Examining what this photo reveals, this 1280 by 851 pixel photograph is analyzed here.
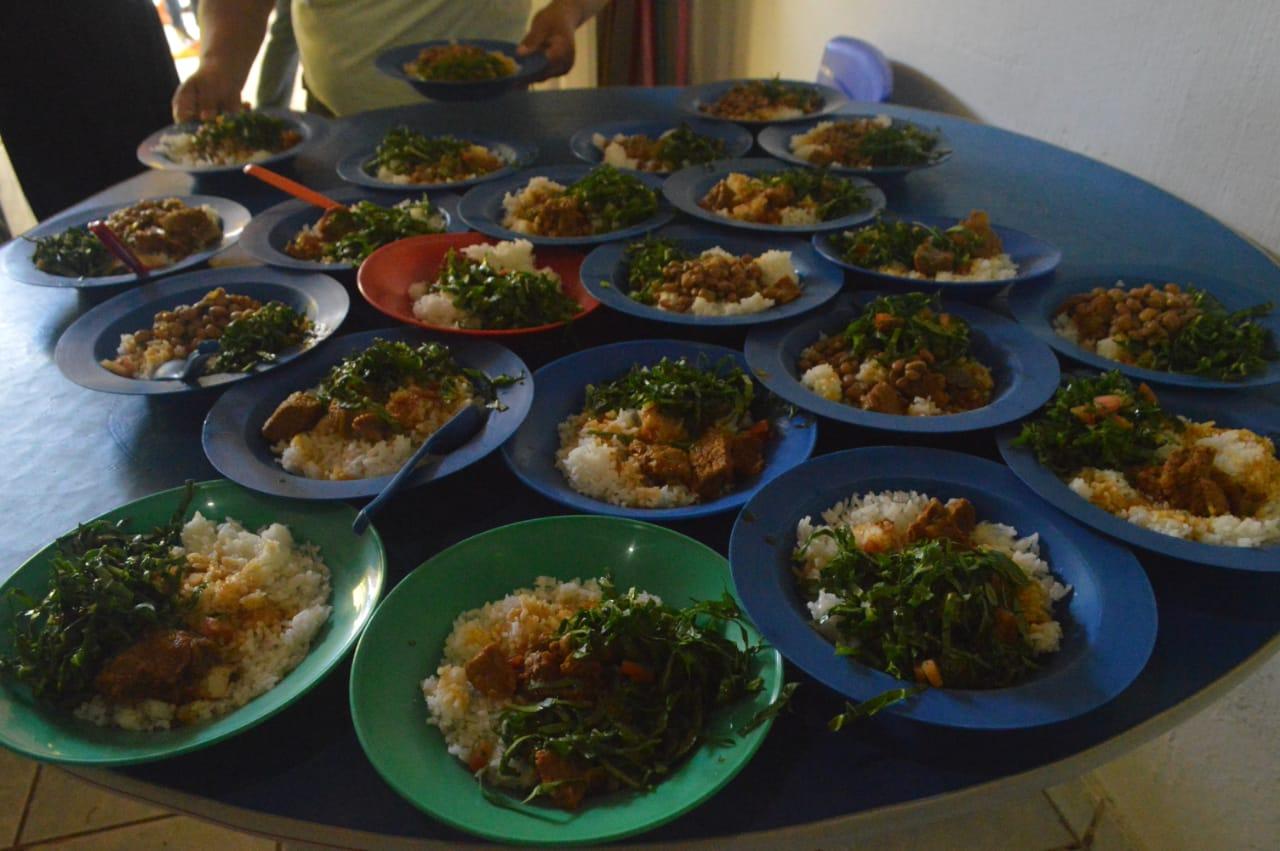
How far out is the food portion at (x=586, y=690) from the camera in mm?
1037

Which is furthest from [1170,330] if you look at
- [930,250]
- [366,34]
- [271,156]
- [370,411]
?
[366,34]

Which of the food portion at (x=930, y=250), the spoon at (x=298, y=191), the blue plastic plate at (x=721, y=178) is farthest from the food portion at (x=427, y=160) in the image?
the food portion at (x=930, y=250)

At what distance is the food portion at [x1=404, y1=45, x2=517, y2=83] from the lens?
3178mm

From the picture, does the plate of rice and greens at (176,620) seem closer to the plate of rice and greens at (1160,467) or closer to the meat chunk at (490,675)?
the meat chunk at (490,675)

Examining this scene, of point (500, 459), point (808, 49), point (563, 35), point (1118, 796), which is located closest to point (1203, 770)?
point (1118, 796)

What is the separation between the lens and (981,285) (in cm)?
196

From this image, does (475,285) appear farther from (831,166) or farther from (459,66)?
(459,66)

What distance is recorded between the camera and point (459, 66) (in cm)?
318

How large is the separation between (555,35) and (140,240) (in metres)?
2.04

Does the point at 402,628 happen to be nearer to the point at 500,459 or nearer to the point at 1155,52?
the point at 500,459

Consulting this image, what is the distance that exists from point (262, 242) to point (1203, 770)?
3.02 m

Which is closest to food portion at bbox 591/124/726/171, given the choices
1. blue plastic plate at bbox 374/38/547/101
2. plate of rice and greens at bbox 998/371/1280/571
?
blue plastic plate at bbox 374/38/547/101

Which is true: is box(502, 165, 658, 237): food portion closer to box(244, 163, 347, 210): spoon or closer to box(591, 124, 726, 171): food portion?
box(591, 124, 726, 171): food portion

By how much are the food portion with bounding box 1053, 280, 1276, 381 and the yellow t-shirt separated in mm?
2890
